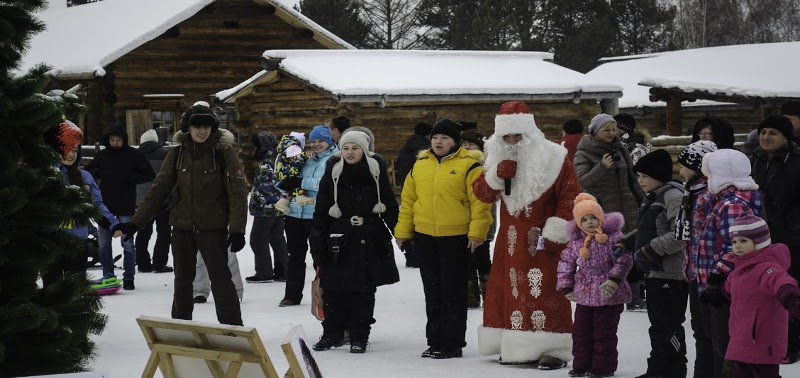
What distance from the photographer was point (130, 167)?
1336 centimetres

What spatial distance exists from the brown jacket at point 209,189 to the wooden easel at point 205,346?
3040 millimetres

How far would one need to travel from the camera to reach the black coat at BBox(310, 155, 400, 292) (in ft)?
30.0

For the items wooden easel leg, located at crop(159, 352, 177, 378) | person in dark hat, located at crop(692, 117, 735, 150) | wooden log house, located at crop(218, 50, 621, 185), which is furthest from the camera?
wooden log house, located at crop(218, 50, 621, 185)

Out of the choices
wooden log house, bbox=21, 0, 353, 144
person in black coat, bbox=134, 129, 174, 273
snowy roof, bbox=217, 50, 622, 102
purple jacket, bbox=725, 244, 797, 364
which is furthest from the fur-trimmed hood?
wooden log house, bbox=21, 0, 353, 144

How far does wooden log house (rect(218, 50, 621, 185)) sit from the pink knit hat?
52.9 feet

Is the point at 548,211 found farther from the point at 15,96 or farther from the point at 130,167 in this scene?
the point at 130,167

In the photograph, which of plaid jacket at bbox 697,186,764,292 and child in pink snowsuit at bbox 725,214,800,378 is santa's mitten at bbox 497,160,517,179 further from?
child in pink snowsuit at bbox 725,214,800,378

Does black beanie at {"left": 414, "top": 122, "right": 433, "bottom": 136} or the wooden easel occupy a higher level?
black beanie at {"left": 414, "top": 122, "right": 433, "bottom": 136}

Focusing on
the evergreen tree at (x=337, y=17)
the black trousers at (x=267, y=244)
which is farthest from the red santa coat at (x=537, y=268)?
the evergreen tree at (x=337, y=17)

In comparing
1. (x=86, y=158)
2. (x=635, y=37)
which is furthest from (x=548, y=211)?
(x=635, y=37)

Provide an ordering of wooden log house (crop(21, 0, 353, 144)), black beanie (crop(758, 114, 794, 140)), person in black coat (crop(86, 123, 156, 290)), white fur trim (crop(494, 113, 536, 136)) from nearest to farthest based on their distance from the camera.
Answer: black beanie (crop(758, 114, 794, 140)) → white fur trim (crop(494, 113, 536, 136)) → person in black coat (crop(86, 123, 156, 290)) → wooden log house (crop(21, 0, 353, 144))

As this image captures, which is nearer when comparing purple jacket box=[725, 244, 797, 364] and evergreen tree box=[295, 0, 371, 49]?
purple jacket box=[725, 244, 797, 364]

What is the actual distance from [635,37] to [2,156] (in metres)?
49.3

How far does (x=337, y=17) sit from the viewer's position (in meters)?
48.0
